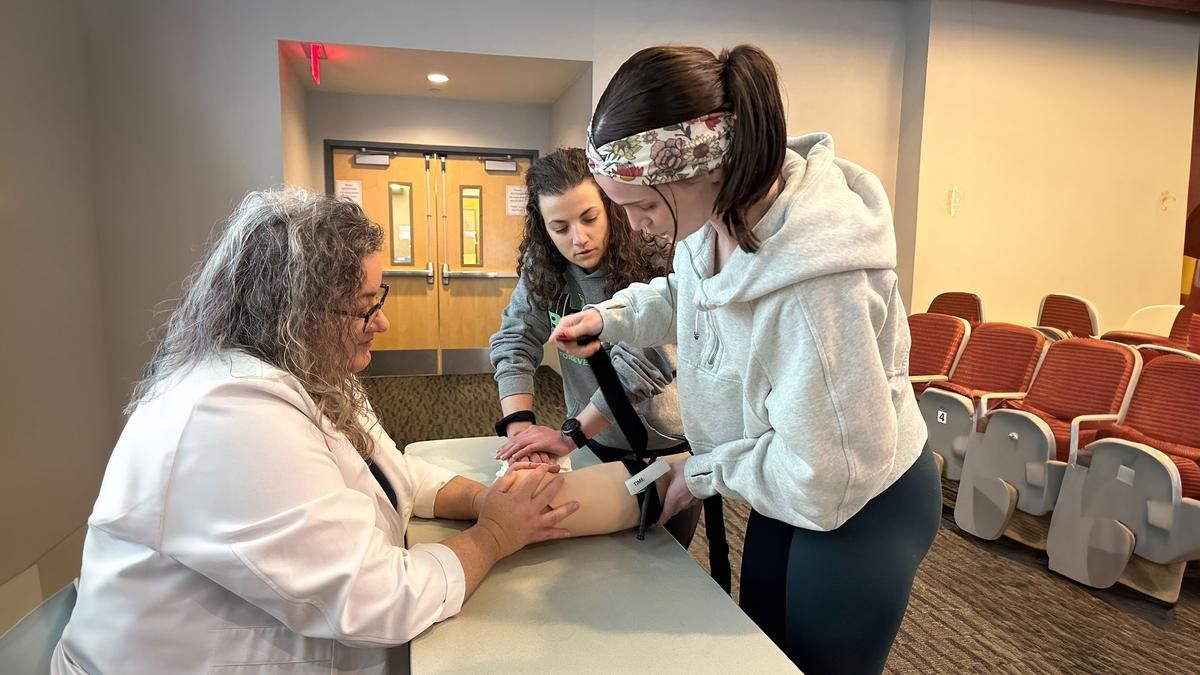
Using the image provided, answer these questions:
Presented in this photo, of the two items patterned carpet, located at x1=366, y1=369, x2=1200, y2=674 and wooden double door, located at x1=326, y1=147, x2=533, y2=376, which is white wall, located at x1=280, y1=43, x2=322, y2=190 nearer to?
wooden double door, located at x1=326, y1=147, x2=533, y2=376

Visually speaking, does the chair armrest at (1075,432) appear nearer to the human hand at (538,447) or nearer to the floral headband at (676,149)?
the human hand at (538,447)

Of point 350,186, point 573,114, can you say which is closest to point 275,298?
point 573,114

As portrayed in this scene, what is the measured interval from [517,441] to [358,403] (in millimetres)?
397

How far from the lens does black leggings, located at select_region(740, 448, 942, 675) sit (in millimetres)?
927

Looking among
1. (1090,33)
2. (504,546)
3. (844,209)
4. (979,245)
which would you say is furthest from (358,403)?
(1090,33)

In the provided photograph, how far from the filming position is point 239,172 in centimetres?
382

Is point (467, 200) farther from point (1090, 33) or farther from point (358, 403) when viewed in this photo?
point (358, 403)

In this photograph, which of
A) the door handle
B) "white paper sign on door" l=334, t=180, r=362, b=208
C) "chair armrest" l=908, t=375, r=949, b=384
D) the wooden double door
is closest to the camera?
"chair armrest" l=908, t=375, r=949, b=384

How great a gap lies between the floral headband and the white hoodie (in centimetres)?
11

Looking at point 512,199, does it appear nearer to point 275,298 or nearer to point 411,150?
point 411,150

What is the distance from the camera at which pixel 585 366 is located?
61.9 inches

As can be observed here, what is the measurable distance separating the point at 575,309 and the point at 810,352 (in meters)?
0.89

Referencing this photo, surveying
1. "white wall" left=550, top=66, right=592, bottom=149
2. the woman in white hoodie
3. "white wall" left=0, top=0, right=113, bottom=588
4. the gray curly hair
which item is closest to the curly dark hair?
the woman in white hoodie

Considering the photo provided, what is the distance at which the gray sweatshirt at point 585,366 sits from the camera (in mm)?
1410
